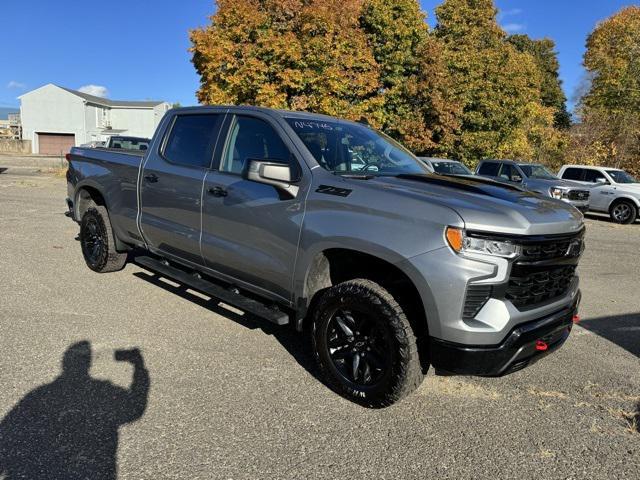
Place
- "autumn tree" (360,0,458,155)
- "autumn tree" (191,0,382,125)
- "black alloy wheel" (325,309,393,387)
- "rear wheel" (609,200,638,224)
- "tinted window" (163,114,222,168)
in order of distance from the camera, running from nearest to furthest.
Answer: "black alloy wheel" (325,309,393,387) → "tinted window" (163,114,222,168) → "rear wheel" (609,200,638,224) → "autumn tree" (191,0,382,125) → "autumn tree" (360,0,458,155)

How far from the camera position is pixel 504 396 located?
3598mm

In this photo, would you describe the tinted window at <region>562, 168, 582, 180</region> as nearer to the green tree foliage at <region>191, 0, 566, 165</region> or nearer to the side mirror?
the green tree foliage at <region>191, 0, 566, 165</region>

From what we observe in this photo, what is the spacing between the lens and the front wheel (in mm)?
3062

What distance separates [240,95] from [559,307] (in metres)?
20.8

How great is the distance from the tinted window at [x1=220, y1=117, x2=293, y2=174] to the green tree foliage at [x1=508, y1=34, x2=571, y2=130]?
45437 millimetres

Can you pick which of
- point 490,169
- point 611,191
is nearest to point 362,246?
point 490,169

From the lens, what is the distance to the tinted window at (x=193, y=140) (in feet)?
14.7

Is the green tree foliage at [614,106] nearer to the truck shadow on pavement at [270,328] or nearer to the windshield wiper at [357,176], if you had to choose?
the truck shadow on pavement at [270,328]

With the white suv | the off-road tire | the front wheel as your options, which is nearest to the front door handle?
the front wheel

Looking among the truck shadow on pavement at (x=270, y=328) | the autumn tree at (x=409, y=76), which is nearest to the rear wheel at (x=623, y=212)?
the autumn tree at (x=409, y=76)

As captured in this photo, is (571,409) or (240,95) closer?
(571,409)

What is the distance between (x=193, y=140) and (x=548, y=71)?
4998 centimetres

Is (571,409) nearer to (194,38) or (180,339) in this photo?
(180,339)

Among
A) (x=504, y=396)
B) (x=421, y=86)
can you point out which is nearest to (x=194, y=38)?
(x=421, y=86)
